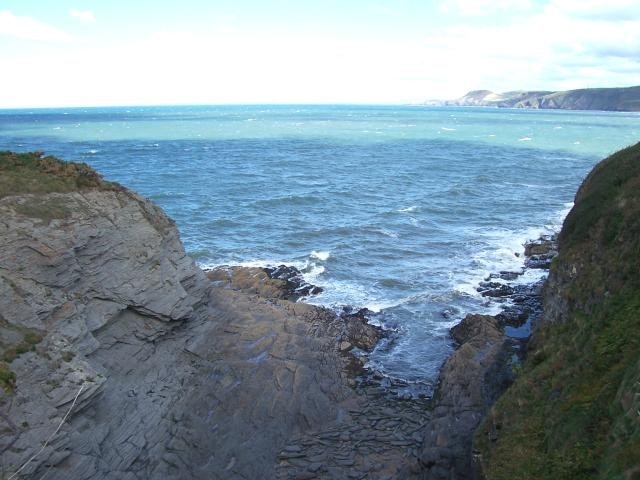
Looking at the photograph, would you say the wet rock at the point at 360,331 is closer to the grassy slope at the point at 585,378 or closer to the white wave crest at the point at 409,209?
the grassy slope at the point at 585,378

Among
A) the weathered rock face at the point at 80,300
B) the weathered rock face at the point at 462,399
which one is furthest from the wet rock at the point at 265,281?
the weathered rock face at the point at 462,399

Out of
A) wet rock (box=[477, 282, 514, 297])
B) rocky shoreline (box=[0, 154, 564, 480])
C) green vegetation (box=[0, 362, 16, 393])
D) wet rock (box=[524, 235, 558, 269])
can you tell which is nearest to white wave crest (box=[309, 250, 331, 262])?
wet rock (box=[477, 282, 514, 297])

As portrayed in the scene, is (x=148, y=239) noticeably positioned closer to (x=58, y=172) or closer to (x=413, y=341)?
(x=58, y=172)

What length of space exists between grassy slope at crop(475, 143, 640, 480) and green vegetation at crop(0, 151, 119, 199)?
18.8 m

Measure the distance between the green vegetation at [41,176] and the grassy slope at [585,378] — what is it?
18818mm

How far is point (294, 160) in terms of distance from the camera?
90.6 metres

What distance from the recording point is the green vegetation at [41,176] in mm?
21894

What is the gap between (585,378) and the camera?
14117mm

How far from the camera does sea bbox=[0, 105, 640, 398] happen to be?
110 feet

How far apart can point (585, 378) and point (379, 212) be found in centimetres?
4189

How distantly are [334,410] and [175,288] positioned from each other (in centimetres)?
928

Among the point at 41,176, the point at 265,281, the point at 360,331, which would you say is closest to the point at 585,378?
the point at 360,331

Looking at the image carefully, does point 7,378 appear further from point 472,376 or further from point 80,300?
point 472,376

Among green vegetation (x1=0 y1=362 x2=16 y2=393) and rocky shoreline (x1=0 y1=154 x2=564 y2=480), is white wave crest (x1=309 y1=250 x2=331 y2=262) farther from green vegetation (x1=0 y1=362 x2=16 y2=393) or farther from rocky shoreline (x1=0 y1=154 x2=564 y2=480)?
green vegetation (x1=0 y1=362 x2=16 y2=393)
